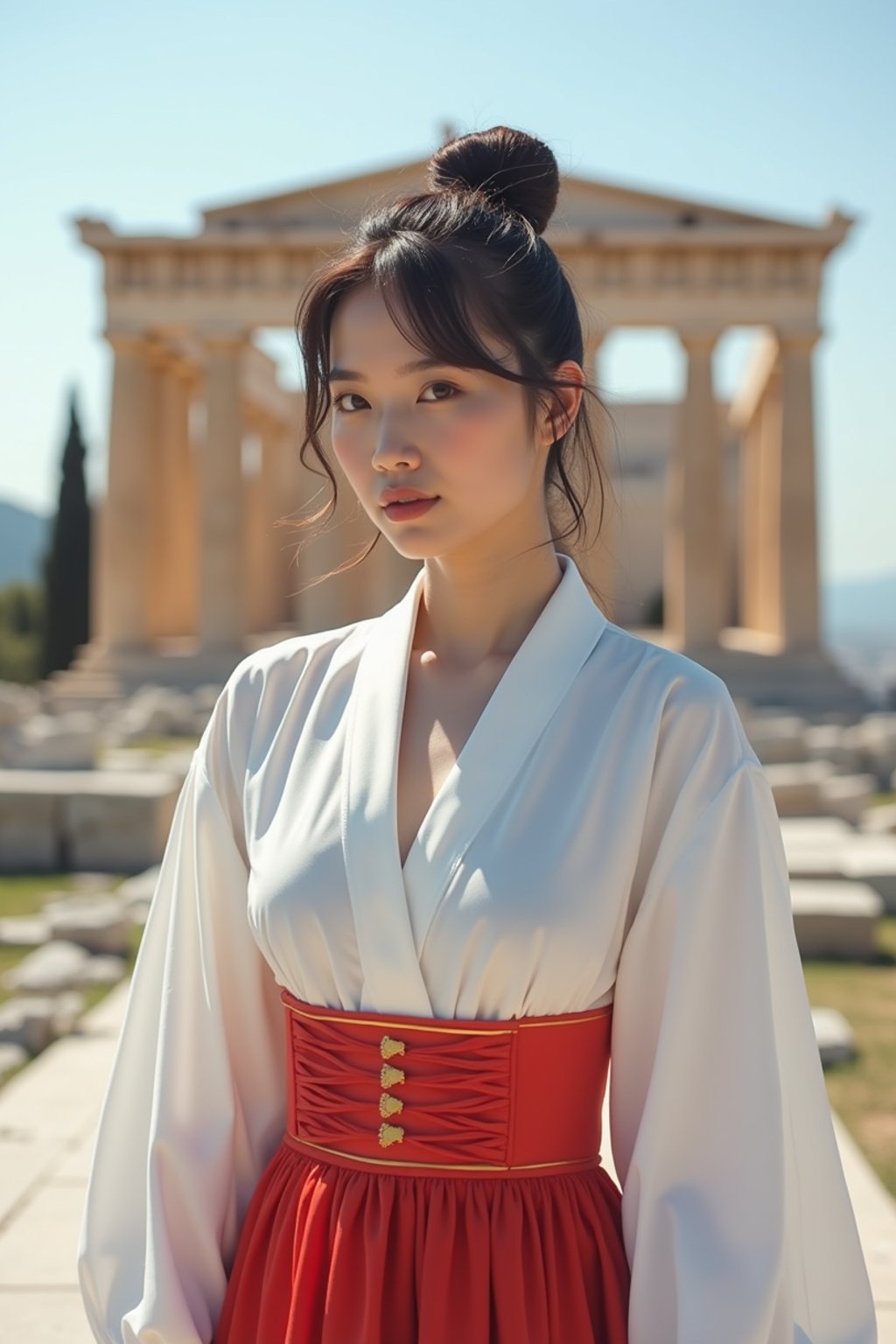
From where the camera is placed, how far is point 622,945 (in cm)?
245

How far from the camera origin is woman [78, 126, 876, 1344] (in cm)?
233

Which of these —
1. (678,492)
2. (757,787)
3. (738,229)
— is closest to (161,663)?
(678,492)

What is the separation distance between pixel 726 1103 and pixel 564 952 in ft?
1.20

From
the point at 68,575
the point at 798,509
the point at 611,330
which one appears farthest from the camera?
the point at 68,575

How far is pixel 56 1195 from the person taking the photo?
5.35 m

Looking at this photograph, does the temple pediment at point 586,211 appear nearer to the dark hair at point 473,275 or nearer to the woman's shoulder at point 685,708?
the dark hair at point 473,275

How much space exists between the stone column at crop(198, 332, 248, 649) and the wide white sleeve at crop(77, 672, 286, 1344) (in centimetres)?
3376

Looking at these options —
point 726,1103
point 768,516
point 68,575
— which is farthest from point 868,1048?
point 68,575

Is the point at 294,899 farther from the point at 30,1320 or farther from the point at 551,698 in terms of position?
the point at 30,1320

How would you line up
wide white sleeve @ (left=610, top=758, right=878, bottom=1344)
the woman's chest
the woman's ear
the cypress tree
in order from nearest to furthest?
wide white sleeve @ (left=610, top=758, right=878, bottom=1344), the woman's chest, the woman's ear, the cypress tree

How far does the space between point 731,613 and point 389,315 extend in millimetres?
49306

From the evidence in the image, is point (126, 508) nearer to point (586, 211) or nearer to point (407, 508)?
point (586, 211)

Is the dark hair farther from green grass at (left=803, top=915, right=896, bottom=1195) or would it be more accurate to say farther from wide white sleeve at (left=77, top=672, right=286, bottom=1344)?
green grass at (left=803, top=915, right=896, bottom=1195)


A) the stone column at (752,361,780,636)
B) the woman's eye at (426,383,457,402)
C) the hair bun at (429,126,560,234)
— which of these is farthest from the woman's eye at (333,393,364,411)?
the stone column at (752,361,780,636)
